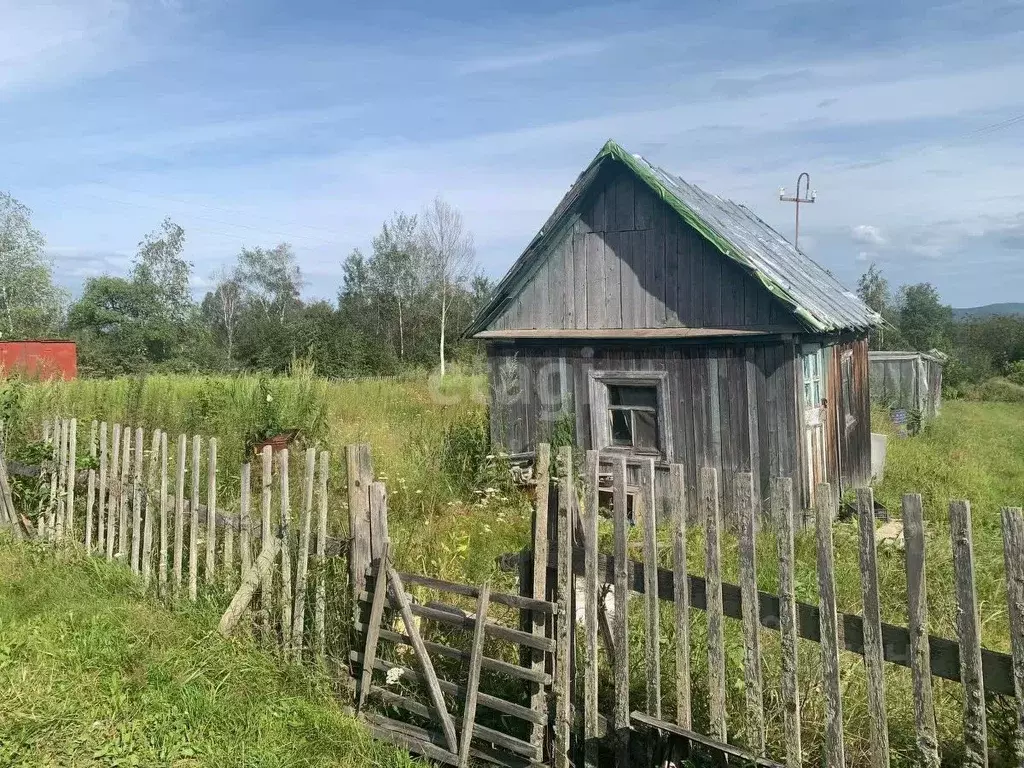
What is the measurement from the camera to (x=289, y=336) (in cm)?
3691

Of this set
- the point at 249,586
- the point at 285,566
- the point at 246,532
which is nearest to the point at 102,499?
the point at 246,532

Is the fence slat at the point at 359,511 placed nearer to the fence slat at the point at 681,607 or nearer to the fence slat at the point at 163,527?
the fence slat at the point at 681,607

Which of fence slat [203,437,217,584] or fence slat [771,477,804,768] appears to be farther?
fence slat [203,437,217,584]

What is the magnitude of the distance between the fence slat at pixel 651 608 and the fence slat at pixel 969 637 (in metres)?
1.21

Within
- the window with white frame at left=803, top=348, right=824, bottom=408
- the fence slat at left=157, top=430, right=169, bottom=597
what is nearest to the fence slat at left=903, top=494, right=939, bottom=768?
the fence slat at left=157, top=430, right=169, bottom=597

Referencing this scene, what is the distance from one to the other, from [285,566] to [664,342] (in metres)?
5.83

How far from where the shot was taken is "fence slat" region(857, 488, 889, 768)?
114 inches

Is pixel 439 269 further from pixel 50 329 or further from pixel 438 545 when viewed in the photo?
pixel 438 545

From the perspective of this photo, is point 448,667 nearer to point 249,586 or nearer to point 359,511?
point 359,511

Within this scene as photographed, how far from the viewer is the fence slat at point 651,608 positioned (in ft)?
11.4

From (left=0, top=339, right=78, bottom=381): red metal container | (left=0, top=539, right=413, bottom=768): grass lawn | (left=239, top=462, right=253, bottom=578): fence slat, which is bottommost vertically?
(left=0, top=539, right=413, bottom=768): grass lawn

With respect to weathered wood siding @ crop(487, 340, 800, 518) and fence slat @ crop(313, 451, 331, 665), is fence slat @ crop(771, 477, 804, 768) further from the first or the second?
weathered wood siding @ crop(487, 340, 800, 518)

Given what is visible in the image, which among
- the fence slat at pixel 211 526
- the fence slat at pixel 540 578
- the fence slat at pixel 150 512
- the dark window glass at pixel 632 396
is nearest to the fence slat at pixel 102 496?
the fence slat at pixel 150 512

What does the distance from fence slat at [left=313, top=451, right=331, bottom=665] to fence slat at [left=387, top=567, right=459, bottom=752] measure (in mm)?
634
